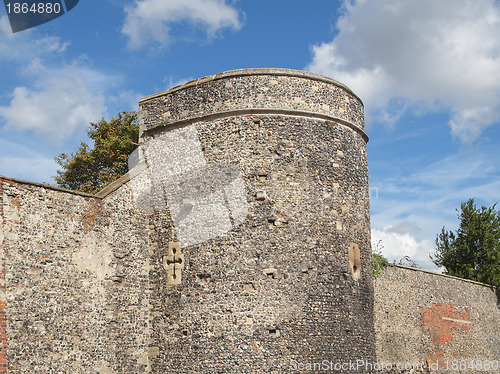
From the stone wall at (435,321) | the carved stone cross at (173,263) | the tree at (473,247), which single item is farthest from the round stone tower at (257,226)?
the tree at (473,247)

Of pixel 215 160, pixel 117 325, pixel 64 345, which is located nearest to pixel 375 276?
pixel 215 160

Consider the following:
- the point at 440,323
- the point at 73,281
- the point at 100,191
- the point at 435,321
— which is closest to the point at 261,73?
the point at 100,191

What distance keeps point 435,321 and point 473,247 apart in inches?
325

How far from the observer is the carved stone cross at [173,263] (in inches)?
555

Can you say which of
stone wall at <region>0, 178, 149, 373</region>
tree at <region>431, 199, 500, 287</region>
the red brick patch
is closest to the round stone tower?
stone wall at <region>0, 178, 149, 373</region>

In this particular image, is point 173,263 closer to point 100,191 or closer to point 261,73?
point 100,191

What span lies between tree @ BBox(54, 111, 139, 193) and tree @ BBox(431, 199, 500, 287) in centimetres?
1647

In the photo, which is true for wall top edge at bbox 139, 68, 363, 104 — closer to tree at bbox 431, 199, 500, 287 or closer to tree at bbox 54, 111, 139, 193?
tree at bbox 54, 111, 139, 193

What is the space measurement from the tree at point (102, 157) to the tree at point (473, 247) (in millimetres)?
16470

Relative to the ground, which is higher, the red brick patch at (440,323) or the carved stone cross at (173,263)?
the carved stone cross at (173,263)

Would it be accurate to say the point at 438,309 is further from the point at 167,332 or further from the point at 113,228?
the point at 113,228

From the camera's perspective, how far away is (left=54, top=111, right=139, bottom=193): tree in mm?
21703

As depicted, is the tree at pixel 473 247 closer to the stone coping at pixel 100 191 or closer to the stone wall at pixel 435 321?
the stone wall at pixel 435 321

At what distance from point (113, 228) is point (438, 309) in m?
13.5
